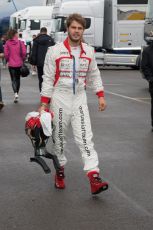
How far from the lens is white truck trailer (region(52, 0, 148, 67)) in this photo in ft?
104

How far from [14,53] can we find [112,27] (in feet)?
51.2

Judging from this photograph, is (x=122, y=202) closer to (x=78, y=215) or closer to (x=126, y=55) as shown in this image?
(x=78, y=215)

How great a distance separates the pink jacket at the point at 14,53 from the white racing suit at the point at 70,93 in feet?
32.4

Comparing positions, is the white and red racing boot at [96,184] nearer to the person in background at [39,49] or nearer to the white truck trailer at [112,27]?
the person in background at [39,49]

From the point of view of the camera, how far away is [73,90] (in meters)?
7.06

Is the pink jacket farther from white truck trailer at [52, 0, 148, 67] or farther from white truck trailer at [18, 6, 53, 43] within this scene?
white truck trailer at [18, 6, 53, 43]

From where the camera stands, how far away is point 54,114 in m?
7.12

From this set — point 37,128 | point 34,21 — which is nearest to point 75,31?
point 37,128

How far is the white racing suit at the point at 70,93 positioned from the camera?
6977 mm

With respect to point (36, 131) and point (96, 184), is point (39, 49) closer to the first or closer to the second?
point (36, 131)

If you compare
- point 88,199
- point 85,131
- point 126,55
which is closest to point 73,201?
point 88,199

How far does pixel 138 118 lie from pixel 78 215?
24.8 ft

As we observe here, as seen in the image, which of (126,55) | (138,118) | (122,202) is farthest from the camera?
(126,55)

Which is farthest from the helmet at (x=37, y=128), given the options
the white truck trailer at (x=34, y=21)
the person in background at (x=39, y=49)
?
the white truck trailer at (x=34, y=21)
